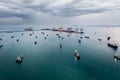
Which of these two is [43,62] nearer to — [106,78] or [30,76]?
[30,76]

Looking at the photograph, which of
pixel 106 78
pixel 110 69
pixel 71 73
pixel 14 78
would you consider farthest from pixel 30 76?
pixel 110 69

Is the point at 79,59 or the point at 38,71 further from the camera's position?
the point at 79,59

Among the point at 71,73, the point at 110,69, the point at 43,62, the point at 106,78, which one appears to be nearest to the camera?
the point at 106,78

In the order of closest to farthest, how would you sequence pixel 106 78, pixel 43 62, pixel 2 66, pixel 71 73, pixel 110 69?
pixel 106 78 < pixel 71 73 < pixel 110 69 < pixel 2 66 < pixel 43 62

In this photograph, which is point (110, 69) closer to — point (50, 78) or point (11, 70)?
point (50, 78)

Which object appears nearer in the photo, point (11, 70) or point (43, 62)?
point (11, 70)

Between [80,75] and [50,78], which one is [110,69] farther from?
[50,78]

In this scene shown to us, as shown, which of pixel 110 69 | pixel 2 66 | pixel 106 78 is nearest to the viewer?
pixel 106 78

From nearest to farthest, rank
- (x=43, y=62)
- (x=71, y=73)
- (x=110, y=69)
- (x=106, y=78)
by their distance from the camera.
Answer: (x=106, y=78) < (x=71, y=73) < (x=110, y=69) < (x=43, y=62)

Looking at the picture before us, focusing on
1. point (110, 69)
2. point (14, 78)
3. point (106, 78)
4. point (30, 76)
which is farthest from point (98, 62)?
point (14, 78)
